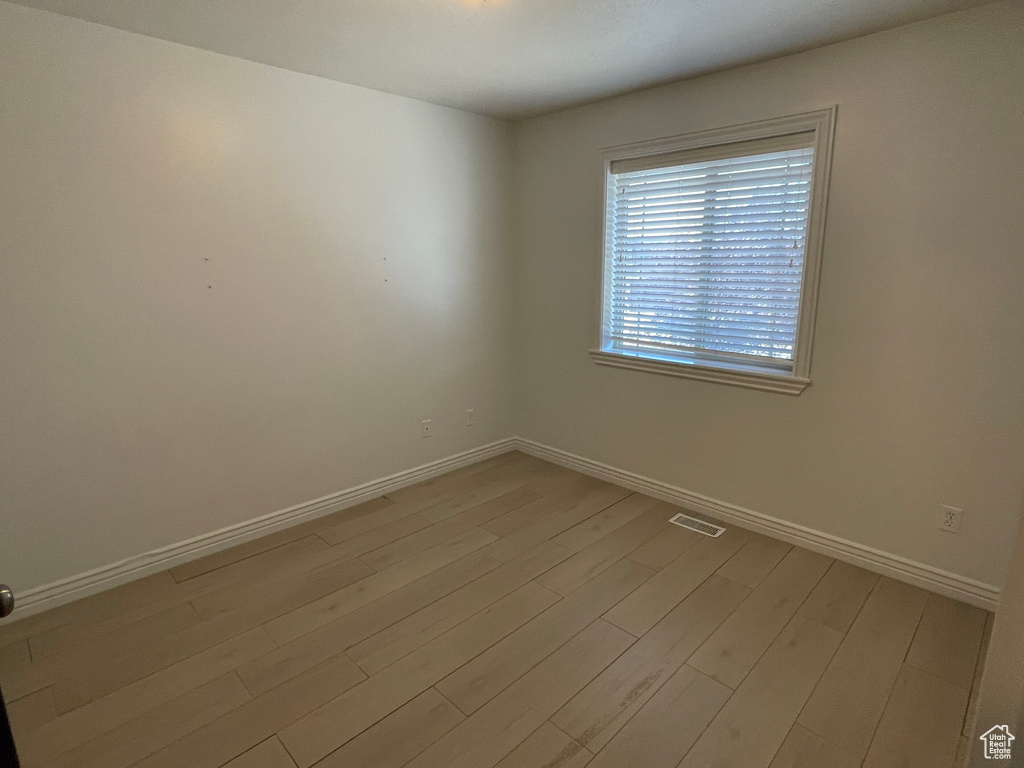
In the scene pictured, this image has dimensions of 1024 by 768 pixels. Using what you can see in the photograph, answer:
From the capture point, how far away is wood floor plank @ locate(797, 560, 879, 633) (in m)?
2.27

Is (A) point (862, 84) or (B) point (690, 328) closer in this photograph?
(A) point (862, 84)

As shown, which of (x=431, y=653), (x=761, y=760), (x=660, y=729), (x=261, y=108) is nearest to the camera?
(x=761, y=760)

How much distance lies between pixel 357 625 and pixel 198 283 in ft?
5.66

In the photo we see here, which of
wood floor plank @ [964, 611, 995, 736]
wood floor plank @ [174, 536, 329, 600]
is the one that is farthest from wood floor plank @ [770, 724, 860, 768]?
wood floor plank @ [174, 536, 329, 600]

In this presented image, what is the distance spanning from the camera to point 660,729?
5.75 feet

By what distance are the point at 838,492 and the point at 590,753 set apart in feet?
5.92

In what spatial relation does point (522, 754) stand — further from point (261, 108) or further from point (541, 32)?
point (261, 108)

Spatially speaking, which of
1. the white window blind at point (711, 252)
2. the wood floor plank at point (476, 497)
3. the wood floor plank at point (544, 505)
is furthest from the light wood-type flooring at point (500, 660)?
the white window blind at point (711, 252)

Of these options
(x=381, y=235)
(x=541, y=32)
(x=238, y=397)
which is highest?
(x=541, y=32)

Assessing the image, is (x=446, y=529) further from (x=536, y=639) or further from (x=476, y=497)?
(x=536, y=639)

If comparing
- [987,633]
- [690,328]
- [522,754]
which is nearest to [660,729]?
[522,754]

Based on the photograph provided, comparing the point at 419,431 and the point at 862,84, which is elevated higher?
the point at 862,84

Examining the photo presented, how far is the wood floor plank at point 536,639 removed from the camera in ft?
6.29

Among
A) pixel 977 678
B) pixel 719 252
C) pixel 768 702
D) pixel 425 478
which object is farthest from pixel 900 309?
pixel 425 478
